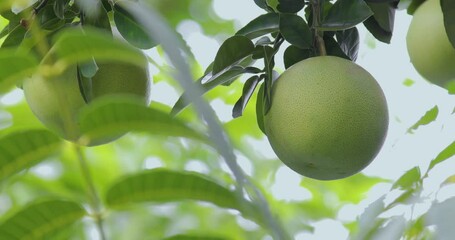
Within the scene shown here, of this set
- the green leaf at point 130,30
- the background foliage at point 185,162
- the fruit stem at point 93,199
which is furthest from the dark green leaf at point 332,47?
the fruit stem at point 93,199

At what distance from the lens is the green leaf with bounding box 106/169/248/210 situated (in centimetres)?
56

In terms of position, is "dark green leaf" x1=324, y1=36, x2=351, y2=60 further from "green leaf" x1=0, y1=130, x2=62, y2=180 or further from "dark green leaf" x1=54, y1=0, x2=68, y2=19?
"green leaf" x1=0, y1=130, x2=62, y2=180

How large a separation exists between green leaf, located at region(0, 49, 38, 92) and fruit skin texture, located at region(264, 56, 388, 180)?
34 centimetres

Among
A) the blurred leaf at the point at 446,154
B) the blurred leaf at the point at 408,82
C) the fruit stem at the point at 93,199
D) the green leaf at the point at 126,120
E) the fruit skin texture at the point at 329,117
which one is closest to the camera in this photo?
the green leaf at the point at 126,120

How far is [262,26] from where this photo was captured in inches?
37.3

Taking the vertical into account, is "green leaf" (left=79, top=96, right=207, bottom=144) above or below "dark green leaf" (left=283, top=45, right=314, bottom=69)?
below

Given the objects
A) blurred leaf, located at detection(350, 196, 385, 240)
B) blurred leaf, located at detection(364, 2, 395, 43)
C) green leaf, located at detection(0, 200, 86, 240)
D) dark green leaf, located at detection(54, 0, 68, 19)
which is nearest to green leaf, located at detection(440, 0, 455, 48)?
blurred leaf, located at detection(364, 2, 395, 43)

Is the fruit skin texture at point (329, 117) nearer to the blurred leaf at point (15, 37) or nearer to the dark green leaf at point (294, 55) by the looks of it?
the dark green leaf at point (294, 55)

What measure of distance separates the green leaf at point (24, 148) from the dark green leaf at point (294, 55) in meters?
0.42

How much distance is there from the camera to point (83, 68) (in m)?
0.83

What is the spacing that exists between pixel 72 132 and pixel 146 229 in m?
0.78

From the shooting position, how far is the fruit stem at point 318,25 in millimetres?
953

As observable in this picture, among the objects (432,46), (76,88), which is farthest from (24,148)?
(432,46)

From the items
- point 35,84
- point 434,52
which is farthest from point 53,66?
point 434,52
